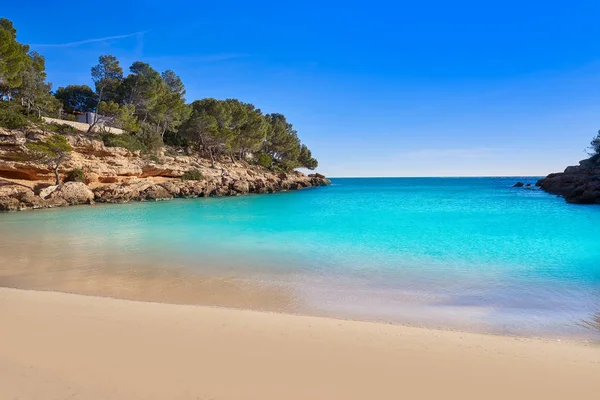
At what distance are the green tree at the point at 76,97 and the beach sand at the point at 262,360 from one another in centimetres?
4933

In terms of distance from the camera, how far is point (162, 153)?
3719 cm

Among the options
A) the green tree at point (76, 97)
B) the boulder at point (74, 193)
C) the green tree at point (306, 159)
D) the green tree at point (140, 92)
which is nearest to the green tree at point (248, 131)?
the green tree at point (140, 92)

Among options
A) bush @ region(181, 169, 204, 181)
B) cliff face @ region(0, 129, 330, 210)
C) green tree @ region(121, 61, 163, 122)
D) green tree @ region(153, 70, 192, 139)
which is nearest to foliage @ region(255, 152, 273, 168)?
cliff face @ region(0, 129, 330, 210)

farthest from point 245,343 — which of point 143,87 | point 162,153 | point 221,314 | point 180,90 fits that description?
point 180,90

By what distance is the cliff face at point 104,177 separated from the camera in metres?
24.3

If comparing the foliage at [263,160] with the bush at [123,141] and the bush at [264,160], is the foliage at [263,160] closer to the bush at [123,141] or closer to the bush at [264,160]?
the bush at [264,160]

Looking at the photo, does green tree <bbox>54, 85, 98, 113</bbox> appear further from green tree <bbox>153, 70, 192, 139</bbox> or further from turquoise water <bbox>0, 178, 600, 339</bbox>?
turquoise water <bbox>0, 178, 600, 339</bbox>

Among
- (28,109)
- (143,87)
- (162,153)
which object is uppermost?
(143,87)

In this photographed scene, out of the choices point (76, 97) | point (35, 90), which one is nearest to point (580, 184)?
point (35, 90)

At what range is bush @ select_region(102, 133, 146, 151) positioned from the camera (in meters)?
30.6

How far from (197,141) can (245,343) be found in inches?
1789

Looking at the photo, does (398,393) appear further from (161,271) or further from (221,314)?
(161,271)

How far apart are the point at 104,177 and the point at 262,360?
32.4m

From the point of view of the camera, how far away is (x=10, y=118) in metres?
24.8
